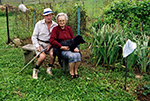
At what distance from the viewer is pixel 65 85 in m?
3.61

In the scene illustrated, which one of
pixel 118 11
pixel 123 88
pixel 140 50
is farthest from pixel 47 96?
pixel 118 11

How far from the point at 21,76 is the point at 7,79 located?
32 cm

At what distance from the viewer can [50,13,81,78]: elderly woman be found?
12.1 ft

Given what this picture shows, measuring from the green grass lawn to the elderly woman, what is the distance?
36cm

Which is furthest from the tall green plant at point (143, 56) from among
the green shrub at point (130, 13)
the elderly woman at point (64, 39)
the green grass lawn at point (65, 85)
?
the elderly woman at point (64, 39)

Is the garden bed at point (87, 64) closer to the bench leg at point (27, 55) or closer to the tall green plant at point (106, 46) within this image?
the tall green plant at point (106, 46)

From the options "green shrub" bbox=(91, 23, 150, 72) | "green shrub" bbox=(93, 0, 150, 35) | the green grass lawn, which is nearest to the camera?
the green grass lawn

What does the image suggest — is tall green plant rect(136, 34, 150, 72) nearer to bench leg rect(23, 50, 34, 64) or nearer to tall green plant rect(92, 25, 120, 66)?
tall green plant rect(92, 25, 120, 66)

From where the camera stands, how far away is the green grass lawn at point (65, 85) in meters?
3.20

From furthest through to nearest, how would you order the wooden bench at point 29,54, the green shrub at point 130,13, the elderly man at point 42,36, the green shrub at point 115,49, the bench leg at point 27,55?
the green shrub at point 130,13 < the bench leg at point 27,55 < the wooden bench at point 29,54 < the green shrub at point 115,49 < the elderly man at point 42,36

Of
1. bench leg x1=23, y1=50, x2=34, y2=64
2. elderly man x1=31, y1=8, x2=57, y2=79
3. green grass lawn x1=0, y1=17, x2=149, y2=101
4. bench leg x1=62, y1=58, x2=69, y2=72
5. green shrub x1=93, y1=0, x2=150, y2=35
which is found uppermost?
green shrub x1=93, y1=0, x2=150, y2=35

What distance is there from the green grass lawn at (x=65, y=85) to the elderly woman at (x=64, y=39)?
36 cm

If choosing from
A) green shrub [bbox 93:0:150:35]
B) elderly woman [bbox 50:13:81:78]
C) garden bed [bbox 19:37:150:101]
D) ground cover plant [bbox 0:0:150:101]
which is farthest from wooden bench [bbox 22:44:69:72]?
green shrub [bbox 93:0:150:35]

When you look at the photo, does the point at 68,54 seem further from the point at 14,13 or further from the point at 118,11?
the point at 14,13
